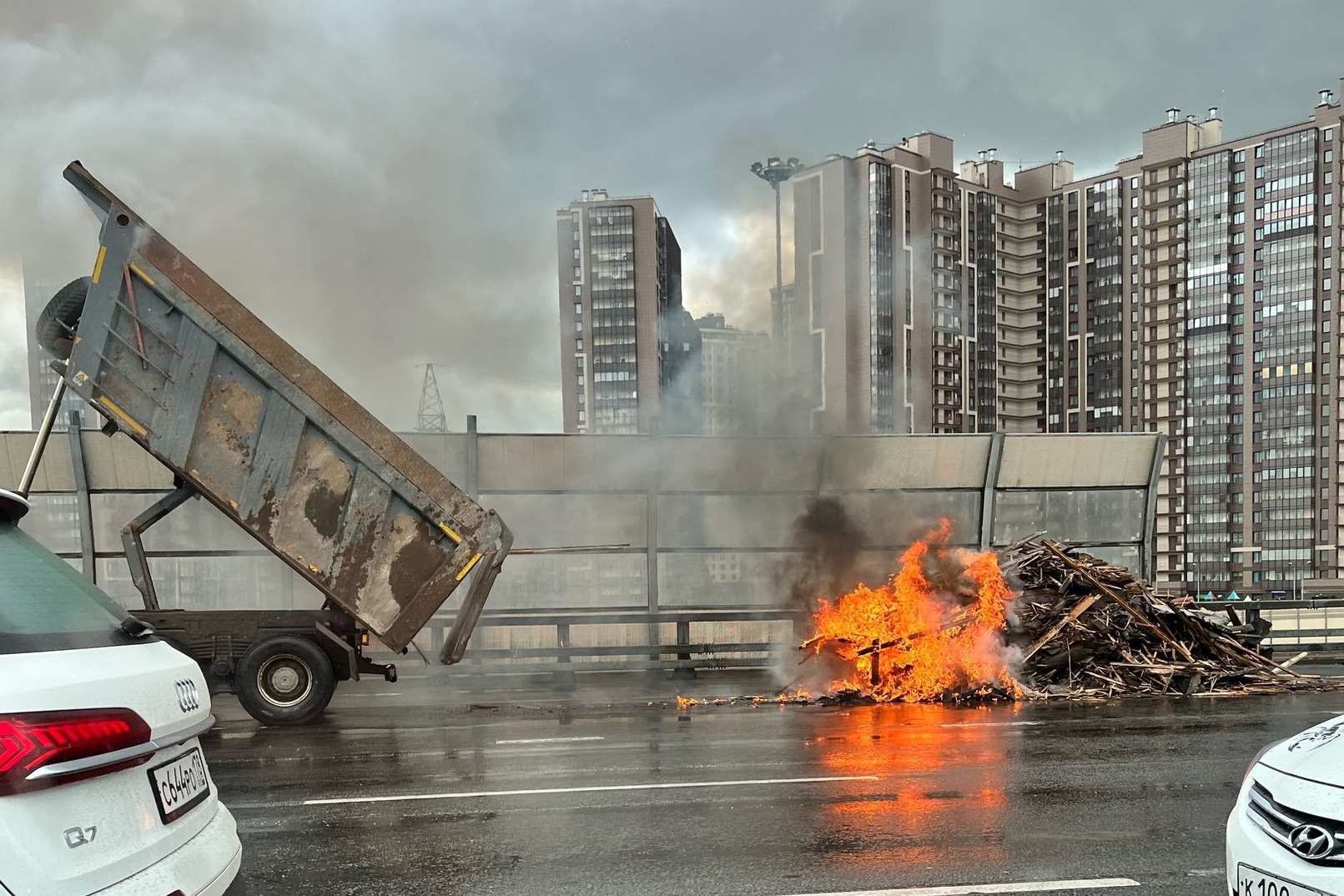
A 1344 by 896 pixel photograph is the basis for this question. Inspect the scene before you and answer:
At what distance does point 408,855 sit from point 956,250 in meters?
83.2

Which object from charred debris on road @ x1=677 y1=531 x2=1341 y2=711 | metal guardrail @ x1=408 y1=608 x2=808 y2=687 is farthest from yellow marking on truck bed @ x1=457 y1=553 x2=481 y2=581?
metal guardrail @ x1=408 y1=608 x2=808 y2=687

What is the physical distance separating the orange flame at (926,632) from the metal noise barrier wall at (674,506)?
2.82 metres

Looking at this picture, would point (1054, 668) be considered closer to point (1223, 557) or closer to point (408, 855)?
point (408, 855)

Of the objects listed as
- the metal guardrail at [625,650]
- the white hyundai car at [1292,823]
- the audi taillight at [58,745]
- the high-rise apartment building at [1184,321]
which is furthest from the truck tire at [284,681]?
the high-rise apartment building at [1184,321]

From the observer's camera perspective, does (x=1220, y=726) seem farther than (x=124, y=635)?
Yes

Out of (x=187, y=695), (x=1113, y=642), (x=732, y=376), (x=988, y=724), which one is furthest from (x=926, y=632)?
(x=187, y=695)

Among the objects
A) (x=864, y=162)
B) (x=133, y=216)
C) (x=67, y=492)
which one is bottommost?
(x=67, y=492)

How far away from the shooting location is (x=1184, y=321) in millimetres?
87438

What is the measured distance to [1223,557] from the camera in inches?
3305

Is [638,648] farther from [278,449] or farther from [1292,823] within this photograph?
[1292,823]

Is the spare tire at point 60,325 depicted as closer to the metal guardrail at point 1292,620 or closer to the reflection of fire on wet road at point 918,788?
the reflection of fire on wet road at point 918,788

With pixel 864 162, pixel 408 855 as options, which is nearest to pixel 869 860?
pixel 408 855

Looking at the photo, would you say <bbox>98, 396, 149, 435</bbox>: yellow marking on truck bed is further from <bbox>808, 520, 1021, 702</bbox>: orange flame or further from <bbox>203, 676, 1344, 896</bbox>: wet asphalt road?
<bbox>808, 520, 1021, 702</bbox>: orange flame

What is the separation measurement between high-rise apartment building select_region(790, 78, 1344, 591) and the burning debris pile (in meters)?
53.9
